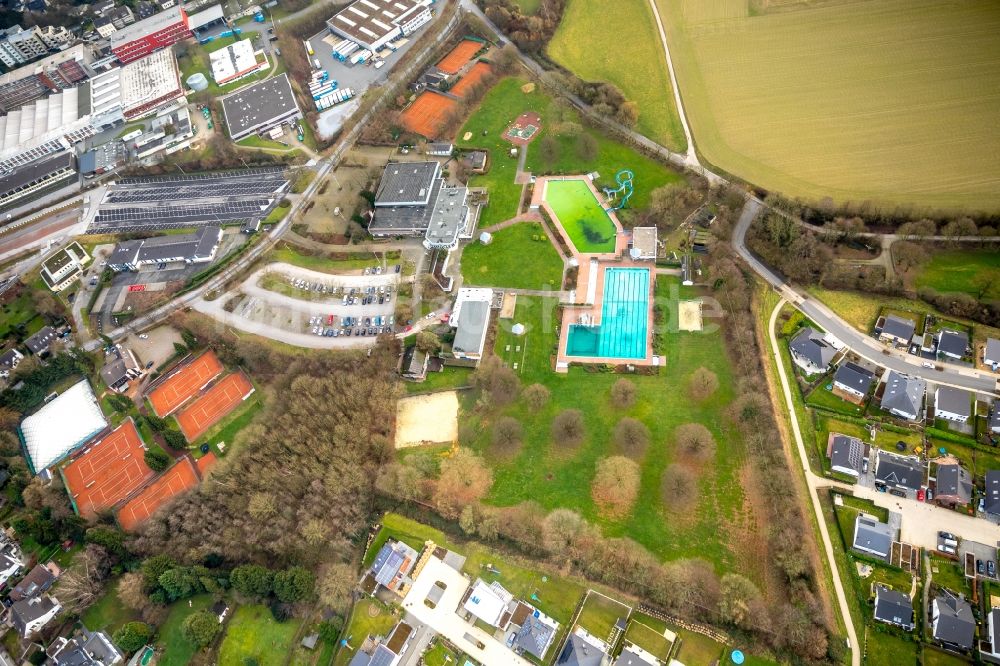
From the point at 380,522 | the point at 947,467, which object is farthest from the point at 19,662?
the point at 947,467

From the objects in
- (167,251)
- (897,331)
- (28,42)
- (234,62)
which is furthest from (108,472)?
(28,42)

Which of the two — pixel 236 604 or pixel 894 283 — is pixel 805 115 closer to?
pixel 894 283

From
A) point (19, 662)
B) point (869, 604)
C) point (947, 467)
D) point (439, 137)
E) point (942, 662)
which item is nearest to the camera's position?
point (942, 662)

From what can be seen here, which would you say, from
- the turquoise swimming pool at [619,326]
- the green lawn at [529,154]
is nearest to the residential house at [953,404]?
the turquoise swimming pool at [619,326]

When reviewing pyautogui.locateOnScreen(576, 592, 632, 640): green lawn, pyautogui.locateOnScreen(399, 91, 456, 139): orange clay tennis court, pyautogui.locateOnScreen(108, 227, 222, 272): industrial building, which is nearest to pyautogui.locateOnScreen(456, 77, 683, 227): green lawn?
pyautogui.locateOnScreen(399, 91, 456, 139): orange clay tennis court

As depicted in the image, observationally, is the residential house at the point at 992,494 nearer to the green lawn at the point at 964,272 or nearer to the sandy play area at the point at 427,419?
the green lawn at the point at 964,272

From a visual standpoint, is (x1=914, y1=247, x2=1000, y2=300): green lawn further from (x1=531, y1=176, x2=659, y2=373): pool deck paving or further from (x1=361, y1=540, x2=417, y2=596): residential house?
(x1=361, y1=540, x2=417, y2=596): residential house

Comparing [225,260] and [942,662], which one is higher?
[225,260]
